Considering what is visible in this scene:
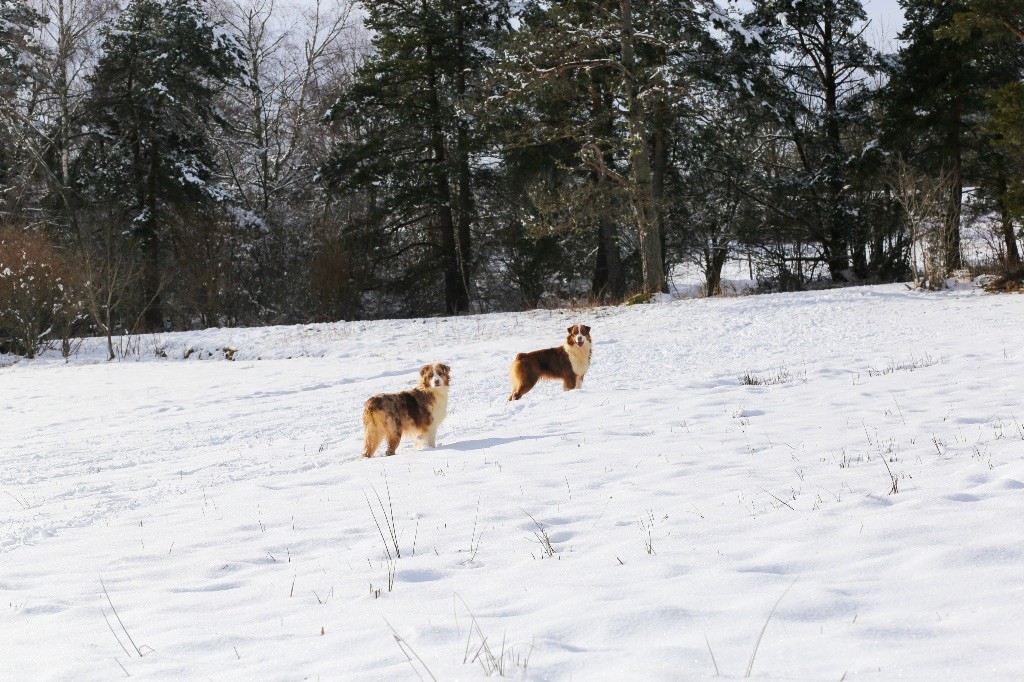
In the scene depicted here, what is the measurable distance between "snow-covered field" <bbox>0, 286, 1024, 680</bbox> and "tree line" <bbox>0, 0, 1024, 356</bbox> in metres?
12.9

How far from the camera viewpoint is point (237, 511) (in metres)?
5.89

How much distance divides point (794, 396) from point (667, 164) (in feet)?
62.2

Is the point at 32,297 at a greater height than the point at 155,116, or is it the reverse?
the point at 155,116

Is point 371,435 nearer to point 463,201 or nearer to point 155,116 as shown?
point 463,201

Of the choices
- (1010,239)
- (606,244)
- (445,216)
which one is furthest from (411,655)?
(445,216)

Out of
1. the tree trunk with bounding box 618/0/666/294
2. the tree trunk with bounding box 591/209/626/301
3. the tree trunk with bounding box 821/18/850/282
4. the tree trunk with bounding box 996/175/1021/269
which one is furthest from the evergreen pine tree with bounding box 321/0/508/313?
the tree trunk with bounding box 996/175/1021/269

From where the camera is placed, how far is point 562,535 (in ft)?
14.8

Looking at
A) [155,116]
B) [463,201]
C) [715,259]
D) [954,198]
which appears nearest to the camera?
[954,198]

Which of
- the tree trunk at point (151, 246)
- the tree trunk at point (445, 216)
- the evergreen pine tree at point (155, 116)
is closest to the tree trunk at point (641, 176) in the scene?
the tree trunk at point (445, 216)

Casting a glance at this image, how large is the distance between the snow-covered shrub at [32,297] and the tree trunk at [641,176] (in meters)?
15.2

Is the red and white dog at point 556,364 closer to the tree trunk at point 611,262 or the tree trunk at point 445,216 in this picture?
the tree trunk at point 611,262

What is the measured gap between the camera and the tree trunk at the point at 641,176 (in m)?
20.4

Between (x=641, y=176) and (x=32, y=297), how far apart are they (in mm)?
16378

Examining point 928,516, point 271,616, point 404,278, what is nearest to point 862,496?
point 928,516
